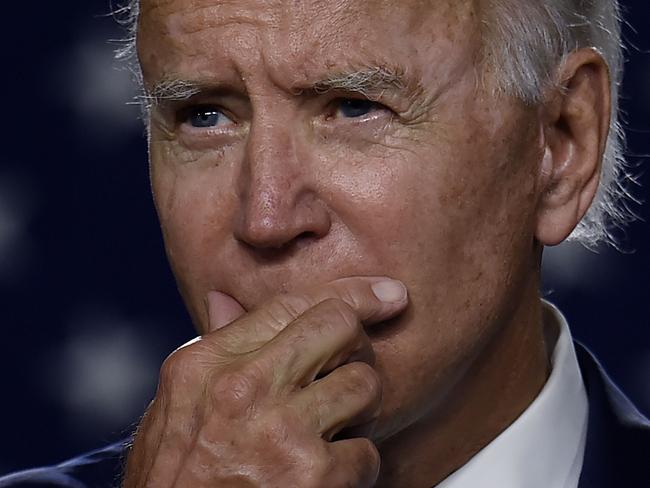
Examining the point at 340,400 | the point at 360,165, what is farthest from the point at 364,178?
the point at 340,400

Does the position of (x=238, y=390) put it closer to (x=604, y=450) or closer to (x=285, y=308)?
(x=285, y=308)

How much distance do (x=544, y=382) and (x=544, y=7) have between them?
0.51 metres

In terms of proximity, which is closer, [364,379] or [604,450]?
[364,379]

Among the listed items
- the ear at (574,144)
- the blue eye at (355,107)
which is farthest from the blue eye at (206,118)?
the ear at (574,144)

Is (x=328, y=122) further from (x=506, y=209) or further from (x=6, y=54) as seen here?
(x=6, y=54)

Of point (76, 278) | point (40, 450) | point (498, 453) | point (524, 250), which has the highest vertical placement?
point (524, 250)

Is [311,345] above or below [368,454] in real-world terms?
above

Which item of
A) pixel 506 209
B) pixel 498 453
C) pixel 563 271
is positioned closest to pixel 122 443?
pixel 498 453

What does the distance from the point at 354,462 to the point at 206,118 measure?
1.52ft

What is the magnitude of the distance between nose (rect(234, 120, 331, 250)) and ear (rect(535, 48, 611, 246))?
13.2 inches

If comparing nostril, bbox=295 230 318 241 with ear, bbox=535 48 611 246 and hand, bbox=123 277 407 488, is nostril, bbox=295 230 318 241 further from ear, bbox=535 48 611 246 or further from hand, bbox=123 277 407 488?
ear, bbox=535 48 611 246

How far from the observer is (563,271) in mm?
3031

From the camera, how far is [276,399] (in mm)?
1776

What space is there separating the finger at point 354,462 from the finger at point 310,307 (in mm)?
139
